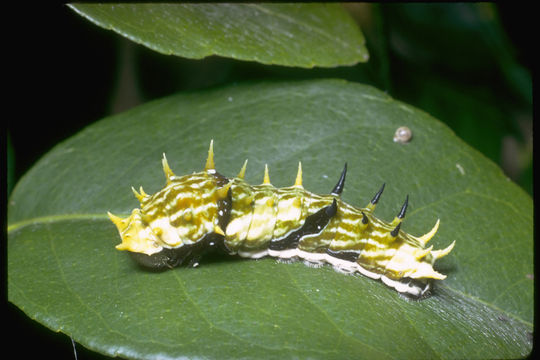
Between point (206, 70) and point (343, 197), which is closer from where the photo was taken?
point (343, 197)

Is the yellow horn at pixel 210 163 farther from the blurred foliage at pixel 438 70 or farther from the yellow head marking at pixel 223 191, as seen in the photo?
the blurred foliage at pixel 438 70

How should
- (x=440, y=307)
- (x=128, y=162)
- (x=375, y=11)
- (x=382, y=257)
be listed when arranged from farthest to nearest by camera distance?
(x=375, y=11)
(x=128, y=162)
(x=382, y=257)
(x=440, y=307)

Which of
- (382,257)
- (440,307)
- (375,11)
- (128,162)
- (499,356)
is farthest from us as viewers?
(375,11)

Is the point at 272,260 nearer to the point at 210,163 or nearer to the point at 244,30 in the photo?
the point at 210,163


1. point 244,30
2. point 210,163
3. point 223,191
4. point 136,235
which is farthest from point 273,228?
point 244,30

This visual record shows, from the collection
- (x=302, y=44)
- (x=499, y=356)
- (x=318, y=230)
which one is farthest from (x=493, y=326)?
(x=302, y=44)

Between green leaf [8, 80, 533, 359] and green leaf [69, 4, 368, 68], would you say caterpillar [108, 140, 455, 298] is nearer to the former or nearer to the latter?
green leaf [8, 80, 533, 359]

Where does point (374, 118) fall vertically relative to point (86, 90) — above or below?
above

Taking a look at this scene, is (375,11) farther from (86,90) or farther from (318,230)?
(86,90)
